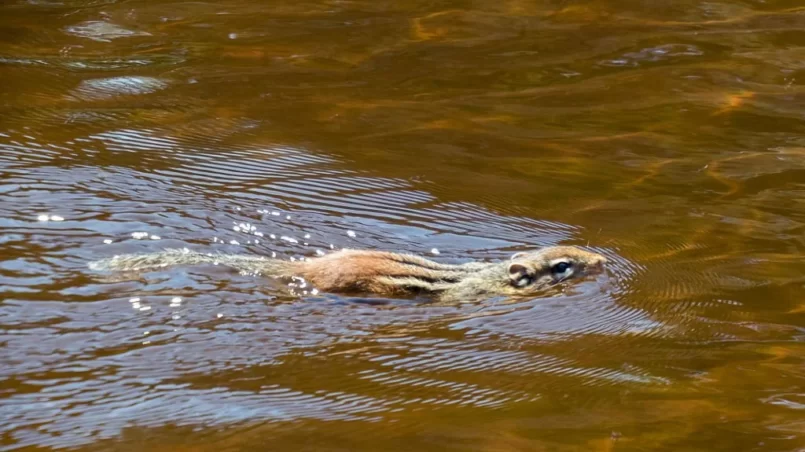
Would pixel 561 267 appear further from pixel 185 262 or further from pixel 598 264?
pixel 185 262

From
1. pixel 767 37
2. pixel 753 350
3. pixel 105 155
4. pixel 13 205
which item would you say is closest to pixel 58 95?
pixel 105 155

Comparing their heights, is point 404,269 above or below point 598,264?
above

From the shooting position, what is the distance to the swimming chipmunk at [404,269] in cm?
541

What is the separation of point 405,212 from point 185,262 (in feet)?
4.77

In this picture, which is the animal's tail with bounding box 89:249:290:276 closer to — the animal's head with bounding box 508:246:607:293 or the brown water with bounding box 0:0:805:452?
the brown water with bounding box 0:0:805:452

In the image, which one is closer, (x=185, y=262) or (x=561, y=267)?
(x=185, y=262)

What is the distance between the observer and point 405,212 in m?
6.31

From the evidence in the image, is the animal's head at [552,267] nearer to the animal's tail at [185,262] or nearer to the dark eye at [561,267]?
the dark eye at [561,267]

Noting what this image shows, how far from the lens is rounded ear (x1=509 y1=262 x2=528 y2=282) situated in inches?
221

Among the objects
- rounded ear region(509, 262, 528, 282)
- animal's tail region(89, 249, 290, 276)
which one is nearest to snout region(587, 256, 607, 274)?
rounded ear region(509, 262, 528, 282)

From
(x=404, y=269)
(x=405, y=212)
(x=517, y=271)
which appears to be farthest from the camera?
(x=405, y=212)

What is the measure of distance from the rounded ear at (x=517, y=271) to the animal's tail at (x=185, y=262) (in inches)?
47.5

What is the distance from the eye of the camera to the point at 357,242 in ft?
19.8

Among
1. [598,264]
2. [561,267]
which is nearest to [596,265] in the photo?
[598,264]
